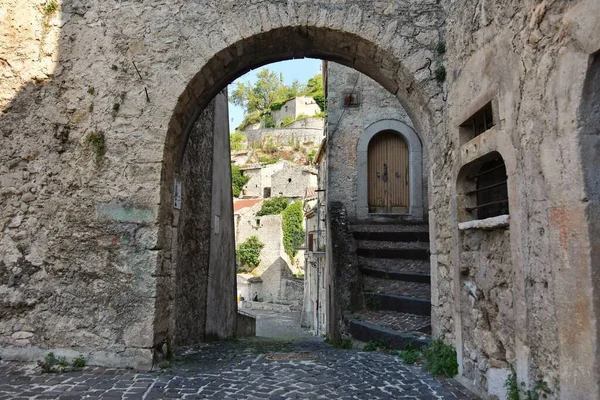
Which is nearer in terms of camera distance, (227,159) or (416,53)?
(416,53)

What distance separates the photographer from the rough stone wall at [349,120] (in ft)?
32.1

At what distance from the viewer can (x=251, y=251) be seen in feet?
107

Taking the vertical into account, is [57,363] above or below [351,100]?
below

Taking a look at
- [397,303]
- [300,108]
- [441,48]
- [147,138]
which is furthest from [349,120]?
[300,108]

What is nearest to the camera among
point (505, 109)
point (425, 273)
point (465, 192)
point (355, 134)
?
point (505, 109)

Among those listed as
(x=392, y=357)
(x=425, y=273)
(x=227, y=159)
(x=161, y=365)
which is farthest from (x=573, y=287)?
(x=227, y=159)

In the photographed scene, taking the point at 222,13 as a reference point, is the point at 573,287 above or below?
below

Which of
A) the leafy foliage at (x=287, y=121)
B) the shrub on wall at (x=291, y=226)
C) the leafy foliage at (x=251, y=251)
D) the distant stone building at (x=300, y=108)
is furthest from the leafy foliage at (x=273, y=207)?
the distant stone building at (x=300, y=108)

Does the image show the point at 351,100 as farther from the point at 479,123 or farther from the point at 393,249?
the point at 479,123

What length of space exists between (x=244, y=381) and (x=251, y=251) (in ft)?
94.9

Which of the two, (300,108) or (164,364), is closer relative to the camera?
(164,364)

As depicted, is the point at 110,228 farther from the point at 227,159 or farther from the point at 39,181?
the point at 227,159

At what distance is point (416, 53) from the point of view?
4520mm

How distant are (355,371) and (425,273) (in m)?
2.93
